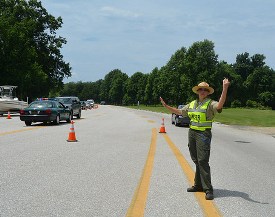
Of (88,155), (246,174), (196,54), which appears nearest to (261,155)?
(246,174)

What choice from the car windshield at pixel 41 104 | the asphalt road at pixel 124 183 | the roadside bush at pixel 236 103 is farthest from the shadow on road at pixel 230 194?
the roadside bush at pixel 236 103

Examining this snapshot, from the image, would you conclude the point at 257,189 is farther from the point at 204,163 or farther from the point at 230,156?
the point at 230,156

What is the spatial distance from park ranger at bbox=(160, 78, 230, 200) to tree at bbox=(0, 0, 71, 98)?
52.3 meters

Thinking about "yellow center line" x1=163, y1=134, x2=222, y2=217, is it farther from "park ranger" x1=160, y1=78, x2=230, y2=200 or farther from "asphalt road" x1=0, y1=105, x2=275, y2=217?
"park ranger" x1=160, y1=78, x2=230, y2=200

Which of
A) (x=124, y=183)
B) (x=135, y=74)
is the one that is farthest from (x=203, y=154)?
(x=135, y=74)

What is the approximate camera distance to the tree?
5747cm

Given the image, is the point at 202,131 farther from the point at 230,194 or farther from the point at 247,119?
the point at 247,119

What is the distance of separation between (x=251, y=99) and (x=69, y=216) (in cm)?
11378

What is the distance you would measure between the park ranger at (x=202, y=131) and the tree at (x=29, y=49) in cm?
5232

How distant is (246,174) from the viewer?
867 cm

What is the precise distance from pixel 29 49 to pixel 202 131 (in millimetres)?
56478

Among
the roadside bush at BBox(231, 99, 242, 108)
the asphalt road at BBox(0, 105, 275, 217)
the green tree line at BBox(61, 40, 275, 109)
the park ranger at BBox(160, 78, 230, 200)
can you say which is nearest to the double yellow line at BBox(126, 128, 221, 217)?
the asphalt road at BBox(0, 105, 275, 217)

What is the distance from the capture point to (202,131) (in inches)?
261

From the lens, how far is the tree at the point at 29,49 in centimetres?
5747
